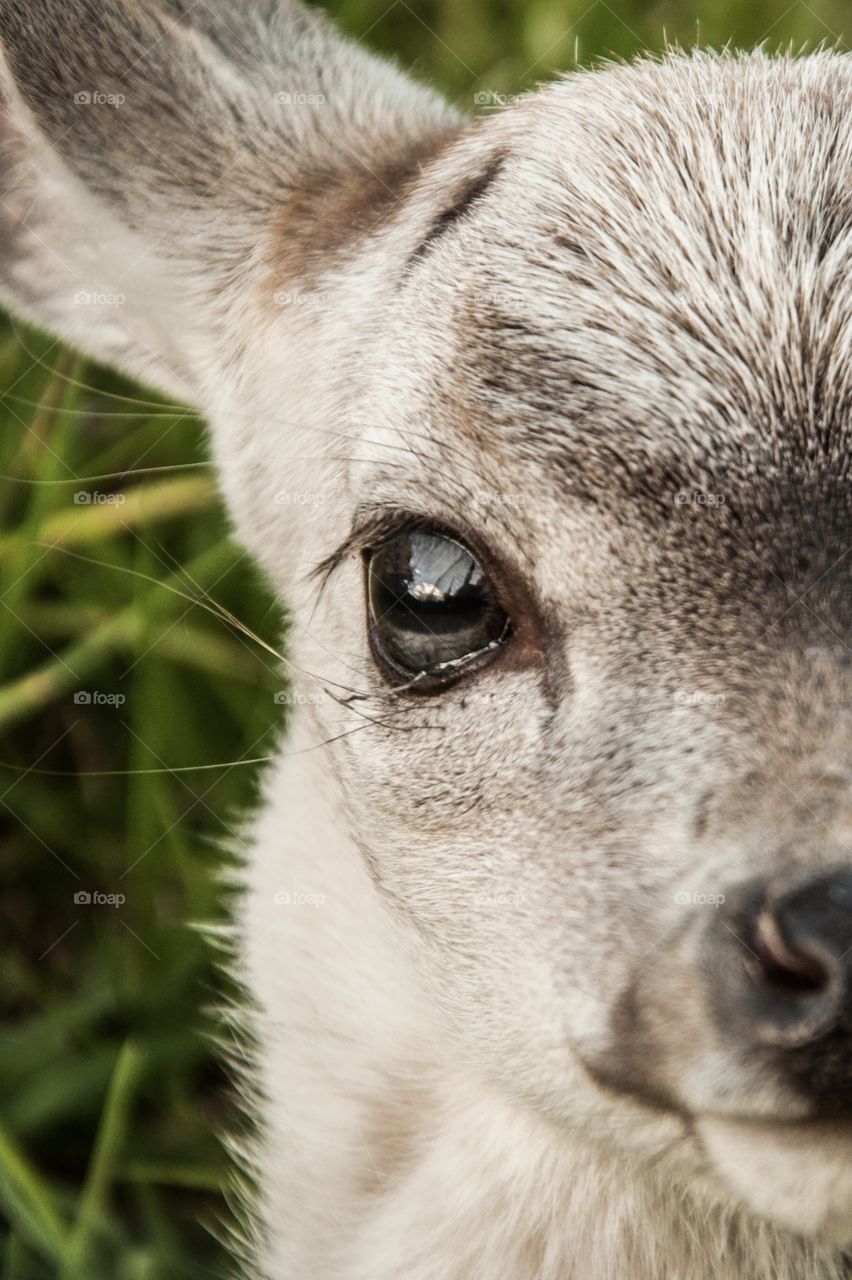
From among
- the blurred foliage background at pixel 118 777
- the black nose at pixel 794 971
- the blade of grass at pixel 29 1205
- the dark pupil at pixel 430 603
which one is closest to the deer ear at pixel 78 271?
the blurred foliage background at pixel 118 777

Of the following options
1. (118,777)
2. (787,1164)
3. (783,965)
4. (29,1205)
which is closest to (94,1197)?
(29,1205)

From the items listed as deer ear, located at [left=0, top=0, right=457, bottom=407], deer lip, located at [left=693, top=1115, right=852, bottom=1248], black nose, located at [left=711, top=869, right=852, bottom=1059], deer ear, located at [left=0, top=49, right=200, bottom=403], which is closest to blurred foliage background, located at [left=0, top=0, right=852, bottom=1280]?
deer ear, located at [left=0, top=49, right=200, bottom=403]

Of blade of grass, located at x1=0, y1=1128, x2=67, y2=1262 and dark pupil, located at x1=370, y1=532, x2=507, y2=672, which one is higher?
dark pupil, located at x1=370, y1=532, x2=507, y2=672

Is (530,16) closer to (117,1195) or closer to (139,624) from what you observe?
(139,624)

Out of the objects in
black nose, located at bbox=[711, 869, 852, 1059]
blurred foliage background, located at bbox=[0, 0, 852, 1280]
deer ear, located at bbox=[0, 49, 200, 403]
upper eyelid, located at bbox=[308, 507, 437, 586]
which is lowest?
blurred foliage background, located at bbox=[0, 0, 852, 1280]

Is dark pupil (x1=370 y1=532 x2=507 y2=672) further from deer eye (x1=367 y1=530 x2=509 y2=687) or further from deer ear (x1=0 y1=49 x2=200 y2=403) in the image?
deer ear (x1=0 y1=49 x2=200 y2=403)

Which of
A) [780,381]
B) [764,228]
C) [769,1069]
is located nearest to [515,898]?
[769,1069]
